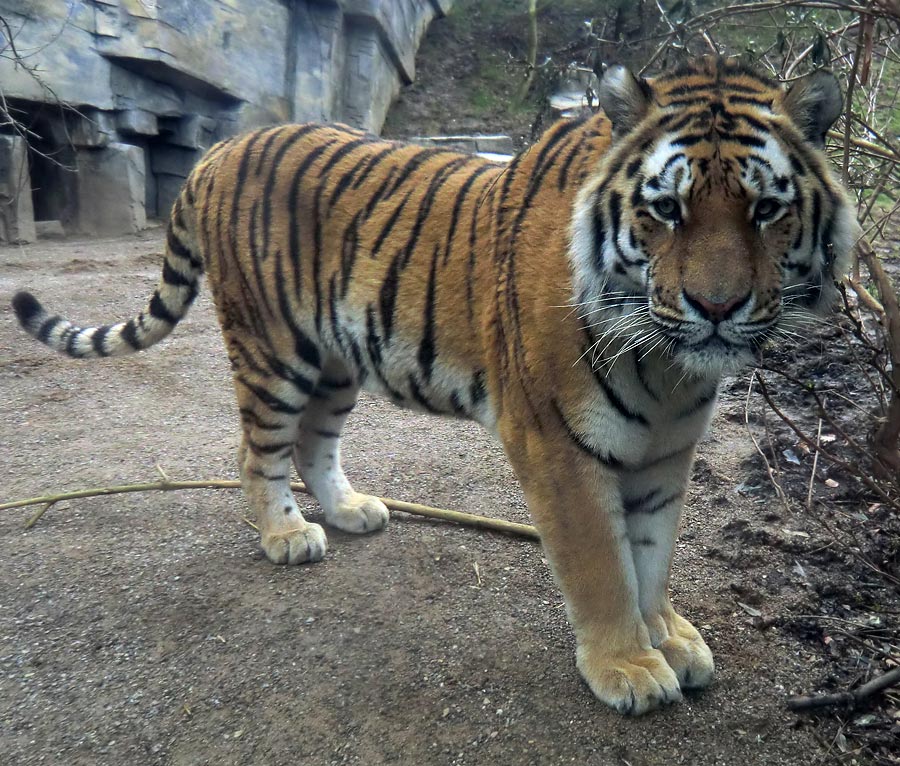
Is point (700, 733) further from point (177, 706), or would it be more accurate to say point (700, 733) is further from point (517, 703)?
point (177, 706)

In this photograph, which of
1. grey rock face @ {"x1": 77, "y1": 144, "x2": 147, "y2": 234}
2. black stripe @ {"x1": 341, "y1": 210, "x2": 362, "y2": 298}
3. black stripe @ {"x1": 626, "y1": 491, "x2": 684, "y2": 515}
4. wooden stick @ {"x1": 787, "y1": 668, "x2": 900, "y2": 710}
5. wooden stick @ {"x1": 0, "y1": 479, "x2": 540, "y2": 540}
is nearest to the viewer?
wooden stick @ {"x1": 787, "y1": 668, "x2": 900, "y2": 710}

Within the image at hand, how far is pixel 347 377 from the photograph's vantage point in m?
3.19

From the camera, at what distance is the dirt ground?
6.87 ft

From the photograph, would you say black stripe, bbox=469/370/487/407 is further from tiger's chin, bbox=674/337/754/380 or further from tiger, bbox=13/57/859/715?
tiger's chin, bbox=674/337/754/380

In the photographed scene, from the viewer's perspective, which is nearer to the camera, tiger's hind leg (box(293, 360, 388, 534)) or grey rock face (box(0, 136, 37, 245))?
tiger's hind leg (box(293, 360, 388, 534))

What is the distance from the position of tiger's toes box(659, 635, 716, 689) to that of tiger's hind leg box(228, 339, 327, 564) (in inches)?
49.1

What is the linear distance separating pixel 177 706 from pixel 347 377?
4.38 feet

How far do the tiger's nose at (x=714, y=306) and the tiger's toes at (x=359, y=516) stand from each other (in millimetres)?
1730

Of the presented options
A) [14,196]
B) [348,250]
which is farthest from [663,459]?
[14,196]

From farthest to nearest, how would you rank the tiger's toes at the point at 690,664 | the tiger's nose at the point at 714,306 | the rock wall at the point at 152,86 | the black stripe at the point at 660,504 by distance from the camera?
1. the rock wall at the point at 152,86
2. the black stripe at the point at 660,504
3. the tiger's toes at the point at 690,664
4. the tiger's nose at the point at 714,306

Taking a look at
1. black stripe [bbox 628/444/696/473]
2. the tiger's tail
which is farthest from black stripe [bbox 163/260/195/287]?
black stripe [bbox 628/444/696/473]

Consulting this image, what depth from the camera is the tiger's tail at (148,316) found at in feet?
10.3

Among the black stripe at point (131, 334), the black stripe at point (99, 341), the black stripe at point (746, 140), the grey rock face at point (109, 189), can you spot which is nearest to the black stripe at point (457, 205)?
the black stripe at point (746, 140)

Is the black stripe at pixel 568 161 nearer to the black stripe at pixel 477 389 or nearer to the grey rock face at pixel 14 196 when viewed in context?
the black stripe at pixel 477 389
